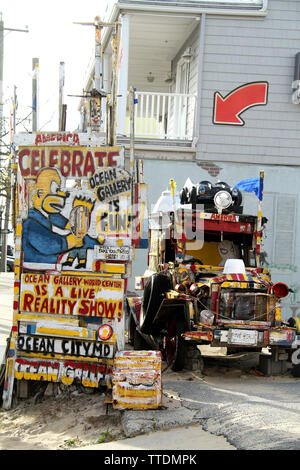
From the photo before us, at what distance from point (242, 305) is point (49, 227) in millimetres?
3162

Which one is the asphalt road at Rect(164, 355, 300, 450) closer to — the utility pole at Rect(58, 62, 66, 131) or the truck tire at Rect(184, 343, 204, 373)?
the truck tire at Rect(184, 343, 204, 373)

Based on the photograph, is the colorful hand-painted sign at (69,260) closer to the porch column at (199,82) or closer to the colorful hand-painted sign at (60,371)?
the colorful hand-painted sign at (60,371)

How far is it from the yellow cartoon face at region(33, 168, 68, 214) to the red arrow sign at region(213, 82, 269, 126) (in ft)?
26.9

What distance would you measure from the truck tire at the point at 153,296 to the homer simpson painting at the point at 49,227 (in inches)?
96.9

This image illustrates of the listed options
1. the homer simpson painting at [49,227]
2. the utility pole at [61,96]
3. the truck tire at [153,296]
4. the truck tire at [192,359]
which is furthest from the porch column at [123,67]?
the homer simpson painting at [49,227]

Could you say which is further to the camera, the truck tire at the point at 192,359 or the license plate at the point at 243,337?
the truck tire at the point at 192,359

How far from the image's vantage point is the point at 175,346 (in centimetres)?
997

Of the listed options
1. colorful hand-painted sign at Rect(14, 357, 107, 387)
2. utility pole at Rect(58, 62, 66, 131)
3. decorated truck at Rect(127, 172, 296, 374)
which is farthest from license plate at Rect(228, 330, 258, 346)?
utility pole at Rect(58, 62, 66, 131)

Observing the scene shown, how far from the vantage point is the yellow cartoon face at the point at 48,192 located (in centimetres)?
824

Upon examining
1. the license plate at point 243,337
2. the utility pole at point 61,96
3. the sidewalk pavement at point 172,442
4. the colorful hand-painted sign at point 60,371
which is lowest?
the sidewalk pavement at point 172,442

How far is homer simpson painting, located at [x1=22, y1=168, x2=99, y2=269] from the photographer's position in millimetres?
8219

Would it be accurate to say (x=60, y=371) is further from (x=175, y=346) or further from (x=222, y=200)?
(x=222, y=200)
